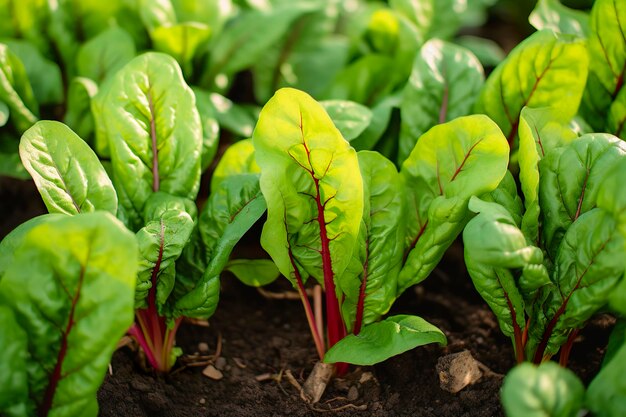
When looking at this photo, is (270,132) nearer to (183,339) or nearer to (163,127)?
(163,127)

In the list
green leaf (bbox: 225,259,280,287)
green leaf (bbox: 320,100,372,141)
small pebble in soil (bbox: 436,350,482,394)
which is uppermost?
green leaf (bbox: 320,100,372,141)

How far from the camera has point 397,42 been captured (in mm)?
1891

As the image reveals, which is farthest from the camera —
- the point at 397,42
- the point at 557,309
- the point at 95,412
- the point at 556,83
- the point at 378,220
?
the point at 397,42

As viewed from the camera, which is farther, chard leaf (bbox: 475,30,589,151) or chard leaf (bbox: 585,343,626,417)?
chard leaf (bbox: 475,30,589,151)

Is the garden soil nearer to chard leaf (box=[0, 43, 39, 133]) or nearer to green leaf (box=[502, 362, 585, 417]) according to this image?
green leaf (box=[502, 362, 585, 417])

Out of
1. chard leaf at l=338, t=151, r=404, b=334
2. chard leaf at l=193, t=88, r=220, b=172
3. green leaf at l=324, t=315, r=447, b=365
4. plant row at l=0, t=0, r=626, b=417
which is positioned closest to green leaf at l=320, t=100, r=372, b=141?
plant row at l=0, t=0, r=626, b=417

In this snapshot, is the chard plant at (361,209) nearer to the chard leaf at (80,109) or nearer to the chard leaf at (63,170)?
the chard leaf at (63,170)

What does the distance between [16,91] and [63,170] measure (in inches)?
19.5

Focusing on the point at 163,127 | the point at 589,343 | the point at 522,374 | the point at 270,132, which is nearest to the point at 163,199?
the point at 163,127

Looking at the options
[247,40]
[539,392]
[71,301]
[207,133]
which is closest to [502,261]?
[539,392]

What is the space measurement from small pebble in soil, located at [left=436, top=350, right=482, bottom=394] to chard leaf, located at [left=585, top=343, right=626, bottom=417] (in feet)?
1.00

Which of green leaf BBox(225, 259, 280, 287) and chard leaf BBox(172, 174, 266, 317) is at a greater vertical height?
chard leaf BBox(172, 174, 266, 317)

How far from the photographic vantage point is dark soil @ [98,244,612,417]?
52.2 inches

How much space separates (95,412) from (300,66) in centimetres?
126
